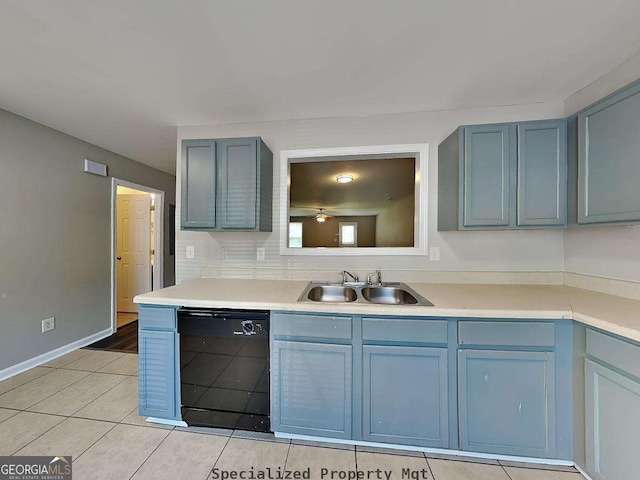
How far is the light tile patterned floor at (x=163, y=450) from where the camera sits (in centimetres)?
141

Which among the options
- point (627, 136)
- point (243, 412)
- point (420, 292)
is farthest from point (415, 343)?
point (627, 136)

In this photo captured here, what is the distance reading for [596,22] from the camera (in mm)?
1320

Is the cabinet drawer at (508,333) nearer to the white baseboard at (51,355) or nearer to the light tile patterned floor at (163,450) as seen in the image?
the light tile patterned floor at (163,450)

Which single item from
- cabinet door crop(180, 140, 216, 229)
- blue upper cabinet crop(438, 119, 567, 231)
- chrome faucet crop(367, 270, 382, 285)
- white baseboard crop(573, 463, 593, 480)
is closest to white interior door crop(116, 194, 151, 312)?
cabinet door crop(180, 140, 216, 229)

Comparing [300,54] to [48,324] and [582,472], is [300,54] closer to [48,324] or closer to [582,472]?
[582,472]

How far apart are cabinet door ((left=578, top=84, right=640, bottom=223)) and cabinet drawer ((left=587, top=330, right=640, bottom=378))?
679mm

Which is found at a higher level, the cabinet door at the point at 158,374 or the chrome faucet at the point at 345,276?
the chrome faucet at the point at 345,276

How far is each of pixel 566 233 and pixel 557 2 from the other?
159 cm

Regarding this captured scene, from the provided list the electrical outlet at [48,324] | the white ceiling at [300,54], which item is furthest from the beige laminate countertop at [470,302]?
the electrical outlet at [48,324]

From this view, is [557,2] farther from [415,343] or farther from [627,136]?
[415,343]

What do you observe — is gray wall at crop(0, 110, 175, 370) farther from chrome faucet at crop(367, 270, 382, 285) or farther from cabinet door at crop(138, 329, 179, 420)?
chrome faucet at crop(367, 270, 382, 285)

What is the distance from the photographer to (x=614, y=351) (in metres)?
1.20

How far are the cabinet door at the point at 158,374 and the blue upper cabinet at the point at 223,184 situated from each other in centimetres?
89

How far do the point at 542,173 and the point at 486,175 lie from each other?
37 centimetres
